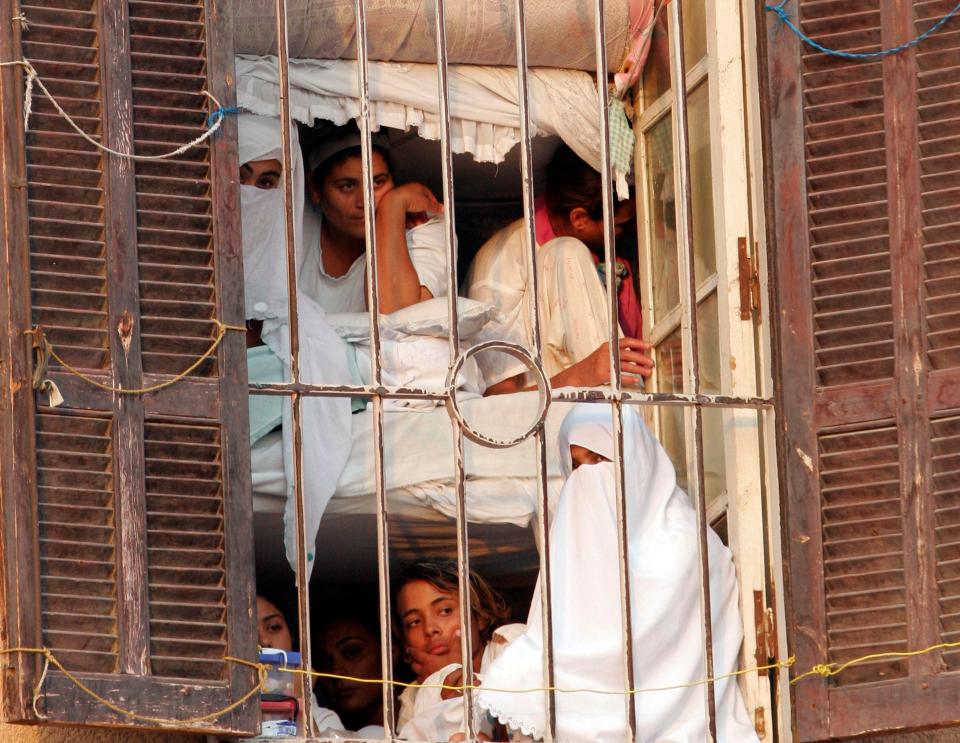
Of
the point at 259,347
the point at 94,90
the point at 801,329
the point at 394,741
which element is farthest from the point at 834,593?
the point at 94,90

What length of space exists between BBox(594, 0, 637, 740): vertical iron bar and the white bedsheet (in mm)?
244

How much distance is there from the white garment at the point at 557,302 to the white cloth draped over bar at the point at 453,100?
0.90 feet

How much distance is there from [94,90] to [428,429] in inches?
48.3

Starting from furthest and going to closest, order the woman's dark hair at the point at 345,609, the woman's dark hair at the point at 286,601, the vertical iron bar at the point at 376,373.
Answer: the woman's dark hair at the point at 286,601, the woman's dark hair at the point at 345,609, the vertical iron bar at the point at 376,373

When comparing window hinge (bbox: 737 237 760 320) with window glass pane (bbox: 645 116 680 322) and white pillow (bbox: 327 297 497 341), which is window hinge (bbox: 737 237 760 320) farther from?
white pillow (bbox: 327 297 497 341)

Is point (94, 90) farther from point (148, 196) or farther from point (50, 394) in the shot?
point (50, 394)

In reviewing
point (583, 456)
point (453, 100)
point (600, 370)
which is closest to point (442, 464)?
point (583, 456)

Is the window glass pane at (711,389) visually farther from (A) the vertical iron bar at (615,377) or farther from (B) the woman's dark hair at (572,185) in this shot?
(B) the woman's dark hair at (572,185)

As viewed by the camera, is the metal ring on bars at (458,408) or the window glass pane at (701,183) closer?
the metal ring on bars at (458,408)

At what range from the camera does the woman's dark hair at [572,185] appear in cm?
702

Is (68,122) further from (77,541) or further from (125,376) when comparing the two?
(77,541)

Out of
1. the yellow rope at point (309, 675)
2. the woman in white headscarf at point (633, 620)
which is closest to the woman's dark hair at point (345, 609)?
the yellow rope at point (309, 675)

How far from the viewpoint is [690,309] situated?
6281mm

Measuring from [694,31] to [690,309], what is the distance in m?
0.80
